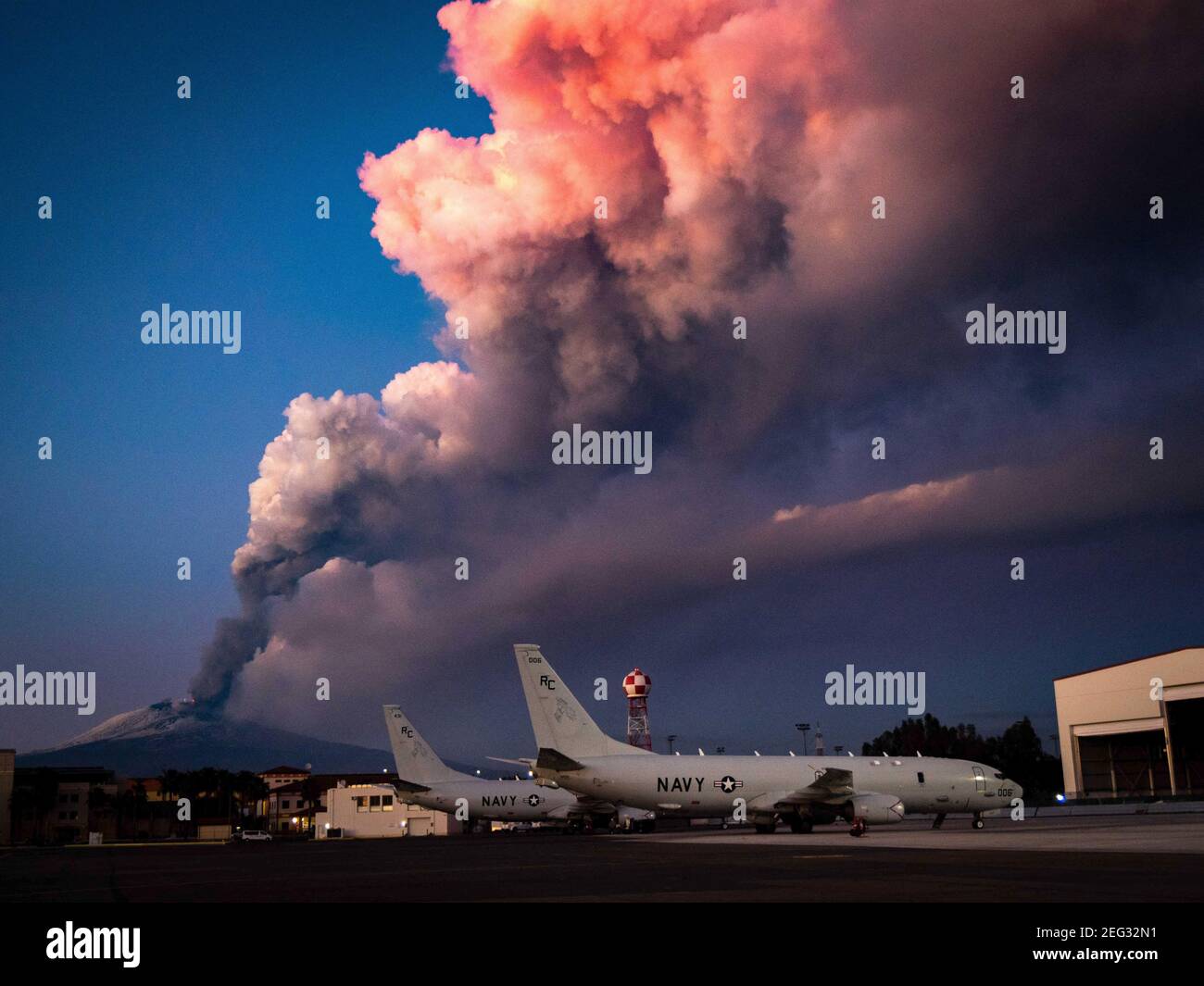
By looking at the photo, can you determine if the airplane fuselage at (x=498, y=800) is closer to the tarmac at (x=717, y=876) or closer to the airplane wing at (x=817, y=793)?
the airplane wing at (x=817, y=793)

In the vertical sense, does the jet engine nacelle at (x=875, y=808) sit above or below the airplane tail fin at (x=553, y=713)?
below

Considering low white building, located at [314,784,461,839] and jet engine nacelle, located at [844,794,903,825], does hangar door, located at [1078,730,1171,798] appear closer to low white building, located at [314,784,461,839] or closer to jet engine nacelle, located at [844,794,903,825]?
jet engine nacelle, located at [844,794,903,825]

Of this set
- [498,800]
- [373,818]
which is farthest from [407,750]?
[373,818]

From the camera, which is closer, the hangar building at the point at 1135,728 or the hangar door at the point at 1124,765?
the hangar building at the point at 1135,728

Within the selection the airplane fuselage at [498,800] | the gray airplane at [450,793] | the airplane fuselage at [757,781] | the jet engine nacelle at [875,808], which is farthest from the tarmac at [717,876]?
the airplane fuselage at [498,800]

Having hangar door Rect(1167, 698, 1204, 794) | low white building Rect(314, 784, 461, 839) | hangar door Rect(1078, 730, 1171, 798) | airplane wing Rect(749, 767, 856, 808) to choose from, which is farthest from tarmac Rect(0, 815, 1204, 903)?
hangar door Rect(1078, 730, 1171, 798)
